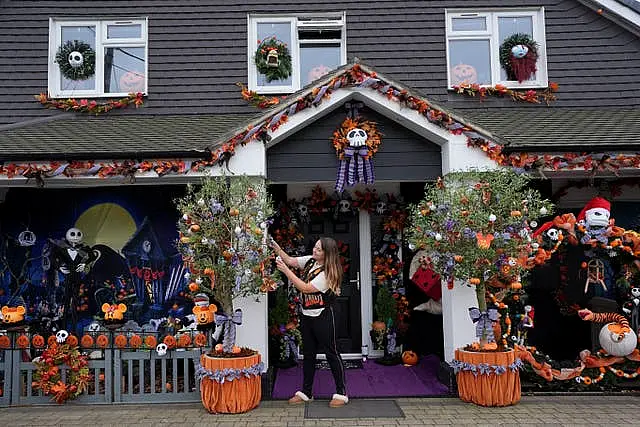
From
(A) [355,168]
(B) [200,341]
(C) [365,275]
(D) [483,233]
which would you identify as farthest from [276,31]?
(B) [200,341]

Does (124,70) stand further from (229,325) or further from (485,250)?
(485,250)

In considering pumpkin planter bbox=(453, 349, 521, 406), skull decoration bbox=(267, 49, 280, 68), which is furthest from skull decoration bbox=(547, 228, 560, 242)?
skull decoration bbox=(267, 49, 280, 68)

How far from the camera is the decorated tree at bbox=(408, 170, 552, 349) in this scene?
5.25 metres

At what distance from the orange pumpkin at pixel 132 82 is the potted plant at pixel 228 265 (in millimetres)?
3555

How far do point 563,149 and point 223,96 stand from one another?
4.79 meters

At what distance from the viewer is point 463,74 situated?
27.0 ft

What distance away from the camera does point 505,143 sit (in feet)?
19.6

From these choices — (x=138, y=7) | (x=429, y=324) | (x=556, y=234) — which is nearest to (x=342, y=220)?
(x=429, y=324)

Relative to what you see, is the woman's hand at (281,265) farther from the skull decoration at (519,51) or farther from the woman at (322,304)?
the skull decoration at (519,51)

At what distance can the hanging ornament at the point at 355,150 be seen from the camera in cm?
618

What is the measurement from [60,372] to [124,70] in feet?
15.4

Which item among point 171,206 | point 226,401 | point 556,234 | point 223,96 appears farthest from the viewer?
point 223,96

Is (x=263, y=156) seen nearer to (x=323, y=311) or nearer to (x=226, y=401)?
(x=323, y=311)

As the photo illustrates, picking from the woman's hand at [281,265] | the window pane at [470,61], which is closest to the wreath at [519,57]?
the window pane at [470,61]
